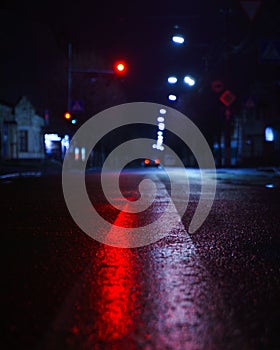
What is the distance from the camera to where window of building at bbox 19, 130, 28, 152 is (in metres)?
50.8

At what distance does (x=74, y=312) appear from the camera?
3.33m

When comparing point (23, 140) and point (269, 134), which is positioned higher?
point (269, 134)

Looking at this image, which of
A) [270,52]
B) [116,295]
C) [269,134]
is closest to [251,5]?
[270,52]

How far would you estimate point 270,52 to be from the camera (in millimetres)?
15922

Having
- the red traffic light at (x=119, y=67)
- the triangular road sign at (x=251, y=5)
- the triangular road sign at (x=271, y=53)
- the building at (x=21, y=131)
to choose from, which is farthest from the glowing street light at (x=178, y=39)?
the building at (x=21, y=131)

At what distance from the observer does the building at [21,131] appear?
154 feet

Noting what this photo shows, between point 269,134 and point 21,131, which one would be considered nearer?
point 269,134

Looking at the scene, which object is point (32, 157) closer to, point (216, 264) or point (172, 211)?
point (172, 211)

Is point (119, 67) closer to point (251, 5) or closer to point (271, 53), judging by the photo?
point (251, 5)

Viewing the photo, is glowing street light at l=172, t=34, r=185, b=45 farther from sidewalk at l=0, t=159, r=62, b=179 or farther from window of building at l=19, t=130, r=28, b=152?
window of building at l=19, t=130, r=28, b=152

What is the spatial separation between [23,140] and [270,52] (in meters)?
39.8

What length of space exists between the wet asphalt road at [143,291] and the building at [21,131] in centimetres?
4159

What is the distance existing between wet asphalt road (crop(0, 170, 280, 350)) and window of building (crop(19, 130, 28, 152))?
148 ft

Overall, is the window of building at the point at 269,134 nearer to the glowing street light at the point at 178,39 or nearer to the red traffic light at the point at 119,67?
the glowing street light at the point at 178,39
